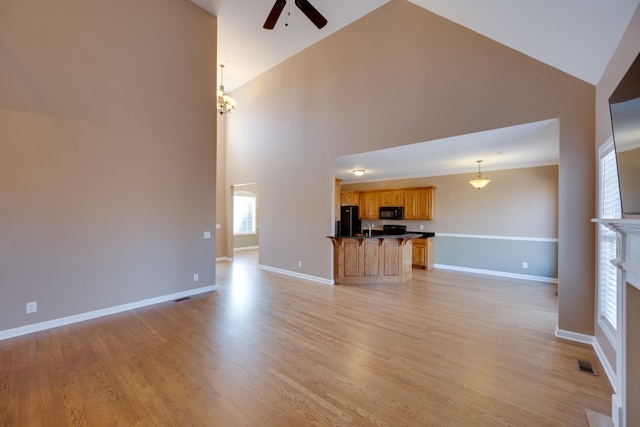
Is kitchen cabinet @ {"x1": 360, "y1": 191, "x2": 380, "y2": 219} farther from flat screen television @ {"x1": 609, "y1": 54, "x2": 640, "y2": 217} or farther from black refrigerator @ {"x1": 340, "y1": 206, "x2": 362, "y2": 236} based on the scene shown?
flat screen television @ {"x1": 609, "y1": 54, "x2": 640, "y2": 217}

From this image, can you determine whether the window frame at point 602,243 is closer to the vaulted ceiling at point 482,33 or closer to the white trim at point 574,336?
the white trim at point 574,336

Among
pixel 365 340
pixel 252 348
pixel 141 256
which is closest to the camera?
pixel 252 348

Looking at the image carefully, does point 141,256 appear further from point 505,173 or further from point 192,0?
point 505,173

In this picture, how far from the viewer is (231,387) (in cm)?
217

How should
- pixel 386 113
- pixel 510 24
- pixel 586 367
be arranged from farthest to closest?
pixel 386 113 → pixel 510 24 → pixel 586 367

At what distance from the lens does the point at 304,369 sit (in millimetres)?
2414

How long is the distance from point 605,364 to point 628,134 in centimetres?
232

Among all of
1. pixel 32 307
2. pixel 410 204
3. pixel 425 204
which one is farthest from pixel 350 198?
pixel 32 307

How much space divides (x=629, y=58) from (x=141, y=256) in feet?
19.3

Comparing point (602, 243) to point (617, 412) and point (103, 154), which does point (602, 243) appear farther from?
point (103, 154)

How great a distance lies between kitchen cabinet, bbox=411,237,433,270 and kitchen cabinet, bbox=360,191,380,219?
1.57 meters

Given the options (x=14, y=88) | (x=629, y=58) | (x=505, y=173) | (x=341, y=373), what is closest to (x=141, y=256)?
(x=14, y=88)

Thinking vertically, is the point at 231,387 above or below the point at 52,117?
below

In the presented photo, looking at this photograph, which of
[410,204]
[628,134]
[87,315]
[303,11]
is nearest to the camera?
[628,134]
